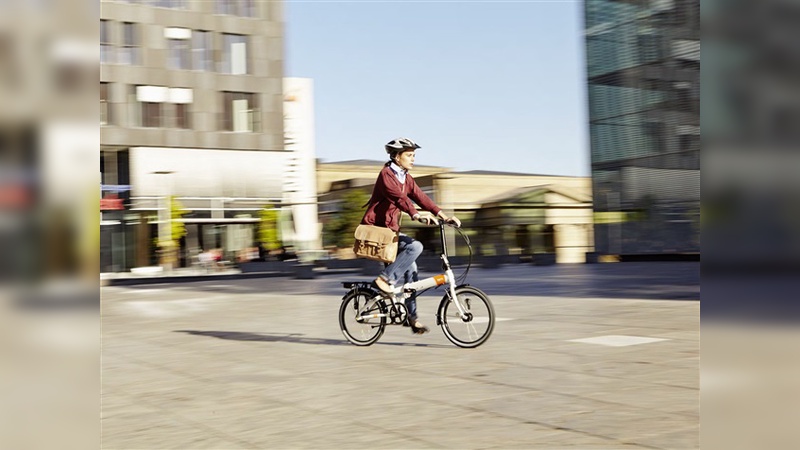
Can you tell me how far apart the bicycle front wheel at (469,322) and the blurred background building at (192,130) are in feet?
122

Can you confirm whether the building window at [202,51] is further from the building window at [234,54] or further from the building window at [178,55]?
the building window at [234,54]

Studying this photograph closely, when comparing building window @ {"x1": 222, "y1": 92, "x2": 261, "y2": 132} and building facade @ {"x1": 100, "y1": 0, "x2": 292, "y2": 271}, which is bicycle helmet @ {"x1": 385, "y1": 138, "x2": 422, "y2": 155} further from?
building window @ {"x1": 222, "y1": 92, "x2": 261, "y2": 132}

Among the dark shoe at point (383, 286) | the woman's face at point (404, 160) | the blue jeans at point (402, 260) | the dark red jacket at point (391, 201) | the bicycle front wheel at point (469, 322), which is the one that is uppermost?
the woman's face at point (404, 160)

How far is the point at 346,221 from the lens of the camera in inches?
1909

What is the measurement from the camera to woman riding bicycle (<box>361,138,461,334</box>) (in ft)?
28.9

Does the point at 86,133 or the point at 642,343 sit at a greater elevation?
the point at 86,133

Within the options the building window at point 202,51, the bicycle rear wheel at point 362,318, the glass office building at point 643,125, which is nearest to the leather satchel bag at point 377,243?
the bicycle rear wheel at point 362,318

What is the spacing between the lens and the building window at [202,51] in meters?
48.1

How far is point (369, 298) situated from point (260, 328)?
3.03 m

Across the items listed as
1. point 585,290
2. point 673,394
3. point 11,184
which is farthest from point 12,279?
point 585,290

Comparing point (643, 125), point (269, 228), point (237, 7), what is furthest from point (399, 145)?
point (237, 7)

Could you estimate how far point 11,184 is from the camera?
67.7 inches

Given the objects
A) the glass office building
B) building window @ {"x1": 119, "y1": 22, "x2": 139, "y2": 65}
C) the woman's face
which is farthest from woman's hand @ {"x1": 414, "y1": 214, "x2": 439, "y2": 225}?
building window @ {"x1": 119, "y1": 22, "x2": 139, "y2": 65}

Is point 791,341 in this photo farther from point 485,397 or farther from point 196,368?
point 196,368
